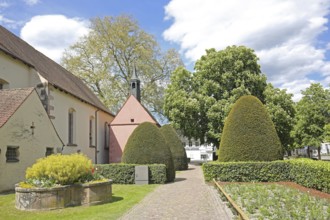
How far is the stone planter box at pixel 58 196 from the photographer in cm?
1044

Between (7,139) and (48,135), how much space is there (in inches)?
123

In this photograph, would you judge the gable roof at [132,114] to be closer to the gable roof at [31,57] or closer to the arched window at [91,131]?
the arched window at [91,131]

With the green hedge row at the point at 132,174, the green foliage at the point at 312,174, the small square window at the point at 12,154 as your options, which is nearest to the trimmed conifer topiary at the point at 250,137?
the green foliage at the point at 312,174

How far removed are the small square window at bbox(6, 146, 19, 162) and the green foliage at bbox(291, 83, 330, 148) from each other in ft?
110

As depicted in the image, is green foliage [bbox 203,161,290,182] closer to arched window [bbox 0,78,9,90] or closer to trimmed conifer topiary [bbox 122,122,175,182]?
trimmed conifer topiary [bbox 122,122,175,182]

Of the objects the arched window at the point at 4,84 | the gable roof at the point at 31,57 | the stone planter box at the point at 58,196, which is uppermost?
the gable roof at the point at 31,57

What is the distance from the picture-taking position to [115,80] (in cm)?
4444

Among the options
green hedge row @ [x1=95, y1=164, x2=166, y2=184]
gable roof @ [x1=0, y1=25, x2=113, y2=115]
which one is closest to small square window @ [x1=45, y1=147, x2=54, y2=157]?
green hedge row @ [x1=95, y1=164, x2=166, y2=184]

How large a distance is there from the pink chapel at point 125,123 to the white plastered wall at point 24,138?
18159 millimetres

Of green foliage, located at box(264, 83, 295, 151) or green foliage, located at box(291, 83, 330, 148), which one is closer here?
green foliage, located at box(264, 83, 295, 151)

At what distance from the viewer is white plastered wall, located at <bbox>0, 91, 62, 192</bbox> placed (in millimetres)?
14305

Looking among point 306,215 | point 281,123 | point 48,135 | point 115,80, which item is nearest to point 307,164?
point 306,215

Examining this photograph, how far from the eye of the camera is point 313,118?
Result: 1633 inches

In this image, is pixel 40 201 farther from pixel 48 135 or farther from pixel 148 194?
pixel 48 135
